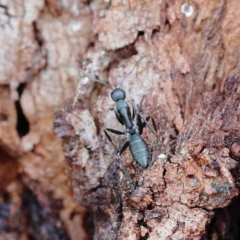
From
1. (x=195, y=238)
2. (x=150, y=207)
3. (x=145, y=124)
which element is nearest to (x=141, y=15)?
(x=145, y=124)

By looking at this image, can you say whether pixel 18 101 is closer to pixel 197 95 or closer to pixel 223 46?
pixel 197 95

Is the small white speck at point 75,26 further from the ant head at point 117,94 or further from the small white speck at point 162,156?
the small white speck at point 162,156

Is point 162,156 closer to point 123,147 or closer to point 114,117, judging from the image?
point 123,147

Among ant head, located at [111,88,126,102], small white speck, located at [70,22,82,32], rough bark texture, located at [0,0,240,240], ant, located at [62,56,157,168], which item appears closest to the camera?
rough bark texture, located at [0,0,240,240]

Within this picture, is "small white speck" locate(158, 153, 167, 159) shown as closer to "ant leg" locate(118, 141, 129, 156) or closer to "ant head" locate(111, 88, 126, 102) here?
"ant leg" locate(118, 141, 129, 156)

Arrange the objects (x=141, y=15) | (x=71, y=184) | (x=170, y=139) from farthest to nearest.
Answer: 1. (x=71, y=184)
2. (x=141, y=15)
3. (x=170, y=139)

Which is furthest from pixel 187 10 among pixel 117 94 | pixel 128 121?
pixel 128 121

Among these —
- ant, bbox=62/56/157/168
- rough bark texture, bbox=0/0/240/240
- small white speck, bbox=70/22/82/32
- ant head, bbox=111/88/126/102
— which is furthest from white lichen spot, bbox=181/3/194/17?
small white speck, bbox=70/22/82/32

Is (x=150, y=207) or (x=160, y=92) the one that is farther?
(x=160, y=92)
